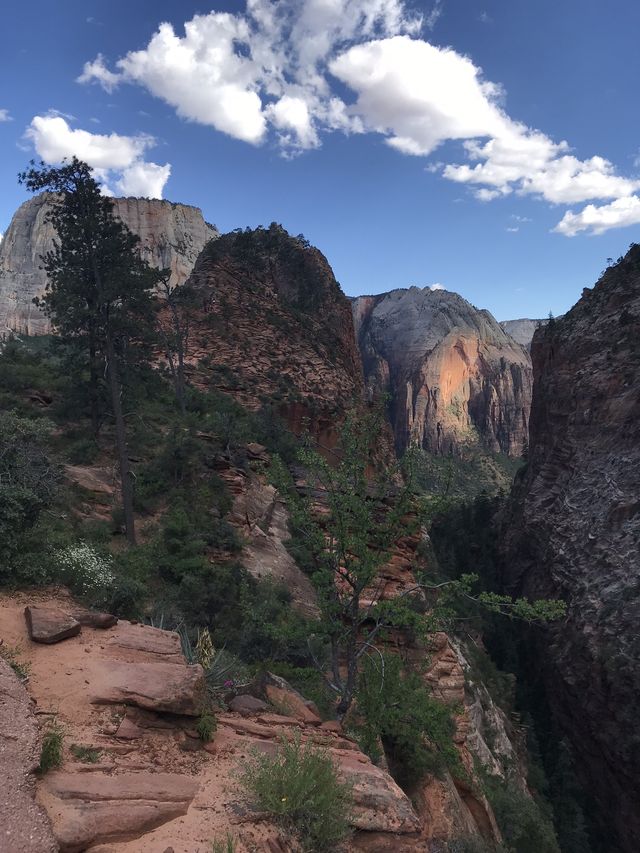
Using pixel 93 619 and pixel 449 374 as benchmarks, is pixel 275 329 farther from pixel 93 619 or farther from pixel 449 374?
pixel 449 374

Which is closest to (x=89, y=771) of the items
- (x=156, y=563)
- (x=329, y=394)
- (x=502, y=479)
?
(x=156, y=563)

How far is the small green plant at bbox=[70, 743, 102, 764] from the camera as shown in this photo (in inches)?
173

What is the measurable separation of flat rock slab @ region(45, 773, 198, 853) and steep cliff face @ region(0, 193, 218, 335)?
81.9 meters

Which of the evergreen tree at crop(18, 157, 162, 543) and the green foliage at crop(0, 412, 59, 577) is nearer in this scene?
the green foliage at crop(0, 412, 59, 577)

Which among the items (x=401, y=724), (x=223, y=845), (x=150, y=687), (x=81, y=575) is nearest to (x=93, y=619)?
(x=81, y=575)

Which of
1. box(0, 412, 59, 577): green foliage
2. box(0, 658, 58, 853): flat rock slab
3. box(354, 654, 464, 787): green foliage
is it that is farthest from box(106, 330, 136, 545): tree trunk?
box(0, 658, 58, 853): flat rock slab

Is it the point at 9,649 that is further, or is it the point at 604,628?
the point at 604,628

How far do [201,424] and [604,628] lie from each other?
24548 mm

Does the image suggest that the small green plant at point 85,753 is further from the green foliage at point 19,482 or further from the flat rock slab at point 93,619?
the green foliage at point 19,482

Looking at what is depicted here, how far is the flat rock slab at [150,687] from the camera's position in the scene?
5.33m

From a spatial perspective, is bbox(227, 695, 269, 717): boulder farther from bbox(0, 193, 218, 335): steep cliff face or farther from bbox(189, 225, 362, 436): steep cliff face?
bbox(0, 193, 218, 335): steep cliff face

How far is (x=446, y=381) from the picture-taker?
424ft

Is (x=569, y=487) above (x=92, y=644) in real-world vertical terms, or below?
below

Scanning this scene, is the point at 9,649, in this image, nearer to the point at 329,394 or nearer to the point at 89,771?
the point at 89,771
